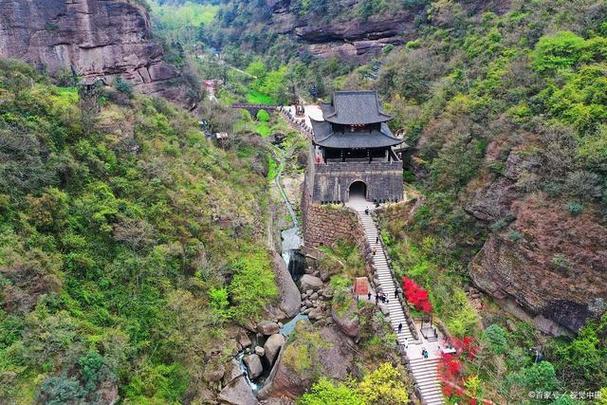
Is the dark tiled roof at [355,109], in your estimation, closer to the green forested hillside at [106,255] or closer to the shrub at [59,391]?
the green forested hillside at [106,255]

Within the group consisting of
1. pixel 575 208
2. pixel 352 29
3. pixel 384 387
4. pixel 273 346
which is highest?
pixel 352 29

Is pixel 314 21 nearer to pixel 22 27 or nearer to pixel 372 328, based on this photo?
pixel 22 27

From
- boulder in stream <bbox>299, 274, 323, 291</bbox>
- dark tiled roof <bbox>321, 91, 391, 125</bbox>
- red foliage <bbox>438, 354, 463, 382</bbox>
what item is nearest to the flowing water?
boulder in stream <bbox>299, 274, 323, 291</bbox>

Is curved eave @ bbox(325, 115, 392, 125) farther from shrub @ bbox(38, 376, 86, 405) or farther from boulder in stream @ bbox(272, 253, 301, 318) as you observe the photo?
shrub @ bbox(38, 376, 86, 405)

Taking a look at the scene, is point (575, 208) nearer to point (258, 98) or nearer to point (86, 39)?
point (86, 39)

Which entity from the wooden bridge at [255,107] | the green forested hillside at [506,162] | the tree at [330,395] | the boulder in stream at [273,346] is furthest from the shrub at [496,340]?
the wooden bridge at [255,107]

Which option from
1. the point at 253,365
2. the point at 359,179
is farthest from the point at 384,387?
the point at 359,179
